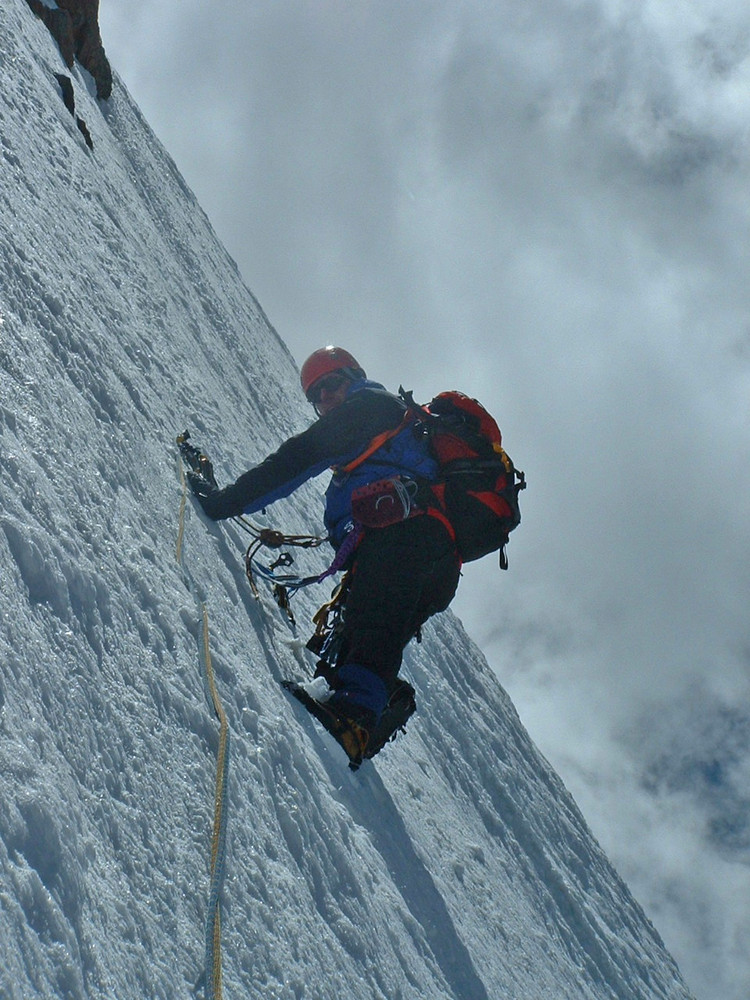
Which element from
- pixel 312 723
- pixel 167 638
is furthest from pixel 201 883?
pixel 312 723

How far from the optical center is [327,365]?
4.10 meters

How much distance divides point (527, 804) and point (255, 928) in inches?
126

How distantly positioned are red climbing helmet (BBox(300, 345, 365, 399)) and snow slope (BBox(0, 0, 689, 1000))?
567 mm

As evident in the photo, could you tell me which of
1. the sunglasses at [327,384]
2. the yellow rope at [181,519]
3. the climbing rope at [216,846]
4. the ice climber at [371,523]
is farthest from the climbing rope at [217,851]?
the sunglasses at [327,384]

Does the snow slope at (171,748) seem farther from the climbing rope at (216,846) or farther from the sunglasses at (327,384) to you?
the sunglasses at (327,384)

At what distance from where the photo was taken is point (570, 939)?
4.52 meters

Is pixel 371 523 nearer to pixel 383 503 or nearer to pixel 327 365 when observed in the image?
pixel 383 503

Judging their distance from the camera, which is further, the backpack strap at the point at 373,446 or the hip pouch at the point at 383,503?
the backpack strap at the point at 373,446

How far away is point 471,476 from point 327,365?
78 centimetres

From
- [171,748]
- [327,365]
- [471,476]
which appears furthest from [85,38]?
[171,748]

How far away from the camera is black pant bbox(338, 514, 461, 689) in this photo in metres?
3.53

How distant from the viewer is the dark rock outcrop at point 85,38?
7.04 meters

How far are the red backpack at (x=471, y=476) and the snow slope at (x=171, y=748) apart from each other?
77 centimetres

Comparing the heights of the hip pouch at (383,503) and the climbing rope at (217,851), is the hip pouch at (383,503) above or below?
above
